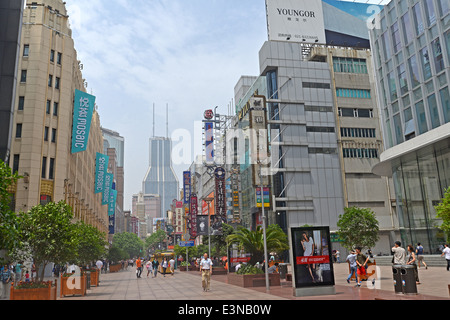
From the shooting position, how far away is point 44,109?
44.1 m

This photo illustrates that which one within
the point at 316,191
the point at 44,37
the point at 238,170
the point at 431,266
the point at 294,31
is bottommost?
the point at 431,266

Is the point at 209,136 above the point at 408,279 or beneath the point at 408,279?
above

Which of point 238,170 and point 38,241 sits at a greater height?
point 238,170

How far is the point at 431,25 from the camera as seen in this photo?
109ft

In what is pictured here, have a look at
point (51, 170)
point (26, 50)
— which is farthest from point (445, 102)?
point (26, 50)

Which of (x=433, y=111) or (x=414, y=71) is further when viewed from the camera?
(x=414, y=71)

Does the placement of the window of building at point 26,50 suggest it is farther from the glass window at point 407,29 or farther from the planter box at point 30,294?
the glass window at point 407,29

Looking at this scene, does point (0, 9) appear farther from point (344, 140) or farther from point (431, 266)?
point (344, 140)

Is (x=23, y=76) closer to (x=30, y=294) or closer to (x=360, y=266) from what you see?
(x=30, y=294)

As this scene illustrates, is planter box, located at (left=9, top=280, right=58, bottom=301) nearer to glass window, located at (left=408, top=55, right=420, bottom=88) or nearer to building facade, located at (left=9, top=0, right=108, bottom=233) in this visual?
building facade, located at (left=9, top=0, right=108, bottom=233)

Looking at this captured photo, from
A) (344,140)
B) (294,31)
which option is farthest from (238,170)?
(294,31)

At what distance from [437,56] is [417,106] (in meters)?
4.54

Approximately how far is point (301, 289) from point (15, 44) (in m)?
27.8

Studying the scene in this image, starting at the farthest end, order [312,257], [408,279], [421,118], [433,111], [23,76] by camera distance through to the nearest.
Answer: [23,76] < [421,118] < [433,111] < [312,257] < [408,279]
